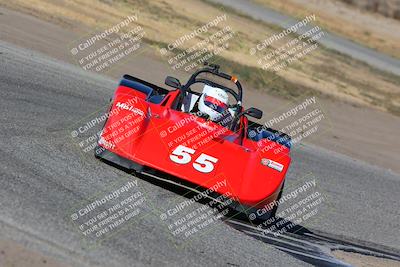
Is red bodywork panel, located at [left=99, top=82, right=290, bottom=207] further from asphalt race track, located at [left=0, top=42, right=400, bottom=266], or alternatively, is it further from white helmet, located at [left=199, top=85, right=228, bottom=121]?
white helmet, located at [left=199, top=85, right=228, bottom=121]

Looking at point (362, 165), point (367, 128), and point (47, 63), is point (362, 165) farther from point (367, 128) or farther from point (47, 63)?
point (47, 63)

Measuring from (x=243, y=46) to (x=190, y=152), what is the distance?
1931cm

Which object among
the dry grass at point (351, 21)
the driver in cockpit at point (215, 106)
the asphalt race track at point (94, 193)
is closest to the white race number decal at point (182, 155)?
the asphalt race track at point (94, 193)

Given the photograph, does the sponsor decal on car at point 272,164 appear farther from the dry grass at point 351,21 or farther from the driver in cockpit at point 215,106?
the dry grass at point 351,21

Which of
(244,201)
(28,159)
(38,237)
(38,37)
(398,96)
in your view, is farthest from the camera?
(398,96)

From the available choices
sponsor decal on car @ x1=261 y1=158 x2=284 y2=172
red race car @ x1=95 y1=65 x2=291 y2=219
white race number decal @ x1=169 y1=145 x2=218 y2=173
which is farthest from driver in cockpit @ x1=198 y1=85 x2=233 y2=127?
white race number decal @ x1=169 y1=145 x2=218 y2=173

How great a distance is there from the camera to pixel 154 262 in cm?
717

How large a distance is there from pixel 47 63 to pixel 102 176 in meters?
8.74

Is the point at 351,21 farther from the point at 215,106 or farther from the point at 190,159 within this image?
the point at 190,159

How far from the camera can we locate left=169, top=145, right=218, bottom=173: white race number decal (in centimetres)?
977

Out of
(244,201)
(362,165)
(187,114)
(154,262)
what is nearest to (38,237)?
(154,262)

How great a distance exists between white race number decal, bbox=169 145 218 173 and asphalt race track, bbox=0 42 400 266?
0.42m

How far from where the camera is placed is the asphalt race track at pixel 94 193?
7242 millimetres

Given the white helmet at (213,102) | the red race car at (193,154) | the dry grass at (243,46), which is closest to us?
the red race car at (193,154)
